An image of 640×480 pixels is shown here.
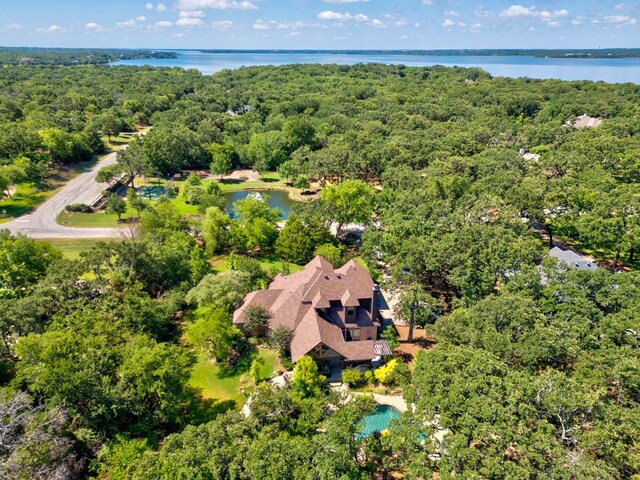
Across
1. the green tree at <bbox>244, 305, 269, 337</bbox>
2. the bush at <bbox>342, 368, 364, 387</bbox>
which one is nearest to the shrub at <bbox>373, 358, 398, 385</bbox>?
the bush at <bbox>342, 368, 364, 387</bbox>

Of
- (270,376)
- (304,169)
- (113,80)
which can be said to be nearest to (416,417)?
(270,376)

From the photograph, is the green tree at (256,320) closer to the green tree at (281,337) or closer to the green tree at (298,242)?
the green tree at (281,337)

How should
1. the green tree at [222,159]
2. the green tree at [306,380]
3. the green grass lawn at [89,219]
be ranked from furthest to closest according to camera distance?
1. the green tree at [222,159]
2. the green grass lawn at [89,219]
3. the green tree at [306,380]

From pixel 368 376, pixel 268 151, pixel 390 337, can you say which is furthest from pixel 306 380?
pixel 268 151

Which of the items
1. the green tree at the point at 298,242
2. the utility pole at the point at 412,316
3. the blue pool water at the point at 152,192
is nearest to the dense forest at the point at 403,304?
the green tree at the point at 298,242

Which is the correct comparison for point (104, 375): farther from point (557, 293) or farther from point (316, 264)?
point (557, 293)
